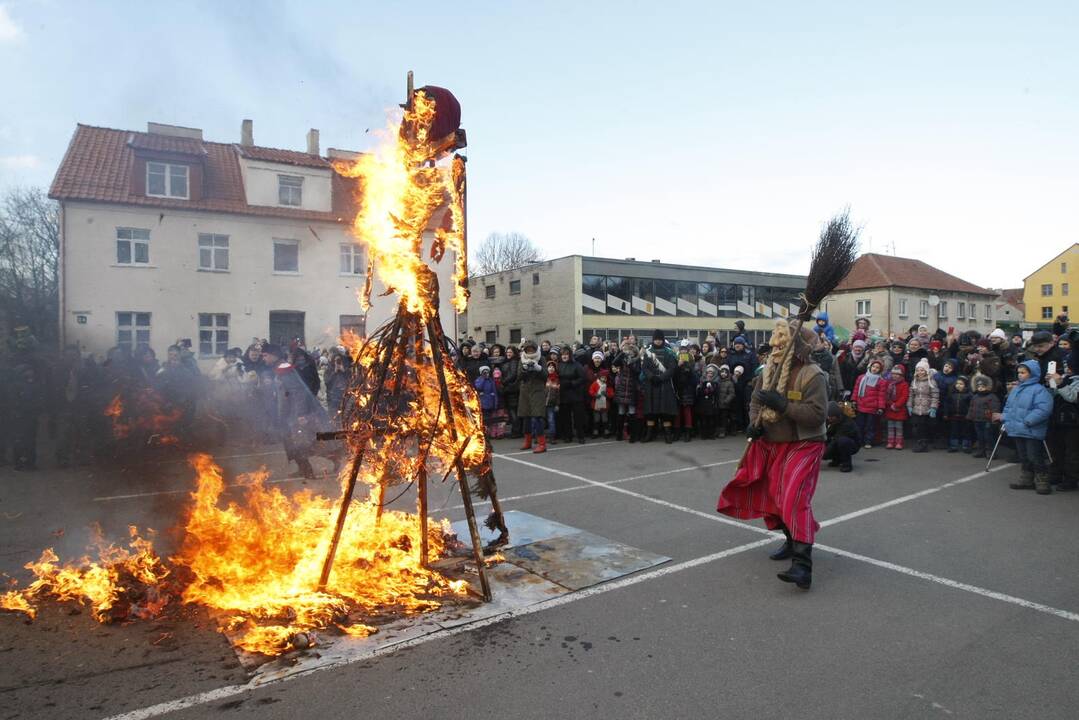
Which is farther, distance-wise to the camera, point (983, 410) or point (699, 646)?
point (983, 410)

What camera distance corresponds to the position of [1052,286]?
6831 centimetres

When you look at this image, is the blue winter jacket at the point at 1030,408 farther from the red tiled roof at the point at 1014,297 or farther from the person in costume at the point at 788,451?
the red tiled roof at the point at 1014,297

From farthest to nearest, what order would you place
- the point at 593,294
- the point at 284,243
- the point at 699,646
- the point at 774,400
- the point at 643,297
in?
the point at 643,297 → the point at 593,294 → the point at 284,243 → the point at 774,400 → the point at 699,646

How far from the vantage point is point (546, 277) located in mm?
39125

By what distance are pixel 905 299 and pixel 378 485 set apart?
175 feet

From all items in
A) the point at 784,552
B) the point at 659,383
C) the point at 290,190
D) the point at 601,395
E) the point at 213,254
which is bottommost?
the point at 784,552

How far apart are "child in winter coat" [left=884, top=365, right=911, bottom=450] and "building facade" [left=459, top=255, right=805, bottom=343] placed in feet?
79.8

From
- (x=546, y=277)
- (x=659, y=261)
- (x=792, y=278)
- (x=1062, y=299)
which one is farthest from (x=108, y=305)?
(x=1062, y=299)

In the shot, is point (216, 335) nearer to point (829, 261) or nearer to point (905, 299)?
point (829, 261)

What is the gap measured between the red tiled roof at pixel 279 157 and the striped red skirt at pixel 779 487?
2035 centimetres

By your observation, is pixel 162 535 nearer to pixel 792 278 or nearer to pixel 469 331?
pixel 469 331

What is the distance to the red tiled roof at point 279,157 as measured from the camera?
71.7 feet

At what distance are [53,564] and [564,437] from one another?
872 cm

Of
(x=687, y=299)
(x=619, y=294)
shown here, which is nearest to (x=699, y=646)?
(x=619, y=294)
